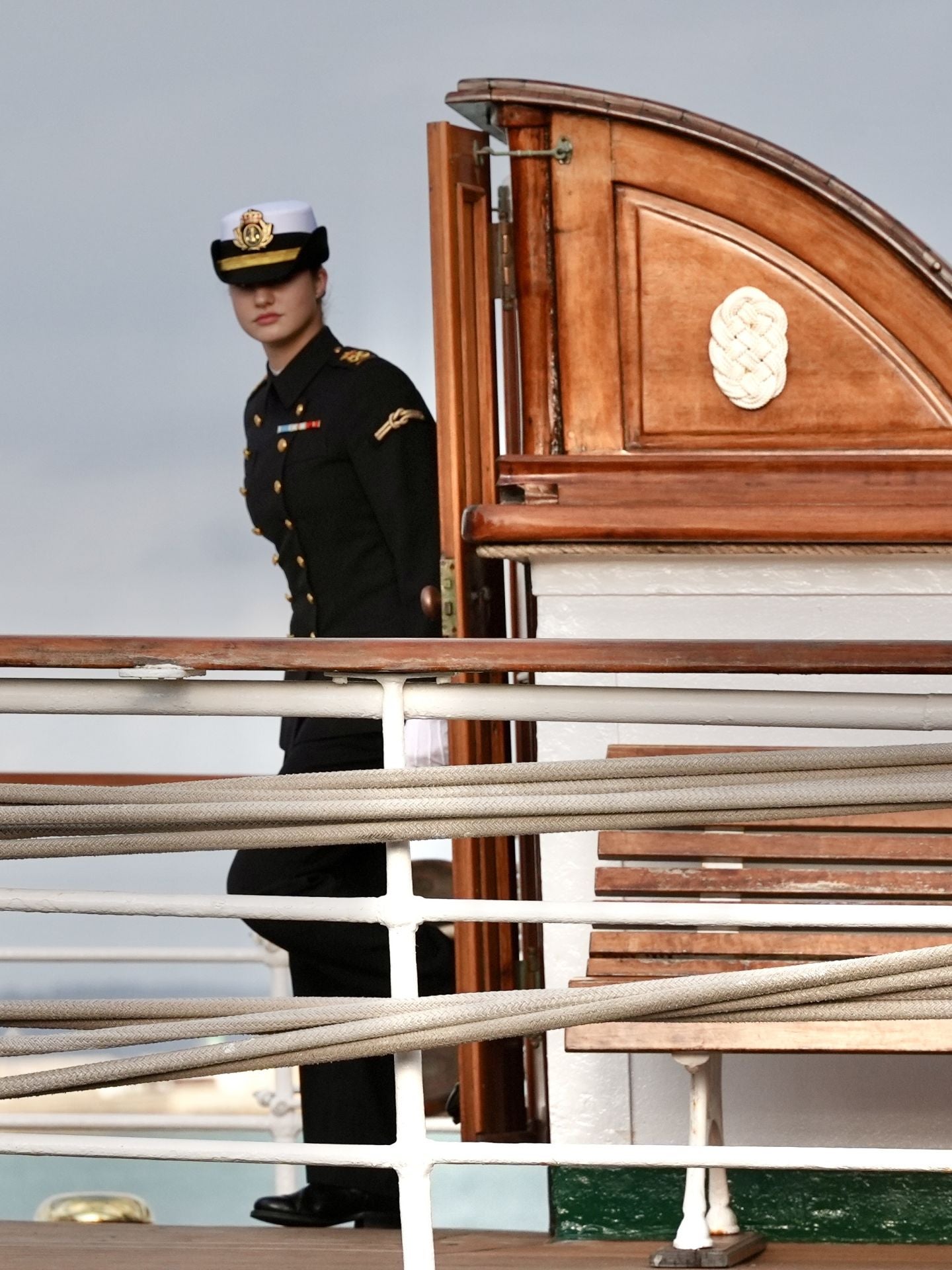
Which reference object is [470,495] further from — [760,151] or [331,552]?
[760,151]

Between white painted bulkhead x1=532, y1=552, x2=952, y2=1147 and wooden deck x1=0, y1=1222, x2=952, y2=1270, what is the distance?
20 cm

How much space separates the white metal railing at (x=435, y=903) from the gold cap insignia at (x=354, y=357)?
152 centimetres

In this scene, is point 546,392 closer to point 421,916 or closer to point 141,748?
point 421,916

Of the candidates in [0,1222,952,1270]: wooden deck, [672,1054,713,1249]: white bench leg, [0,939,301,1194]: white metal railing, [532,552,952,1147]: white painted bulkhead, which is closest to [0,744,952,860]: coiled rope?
[672,1054,713,1249]: white bench leg

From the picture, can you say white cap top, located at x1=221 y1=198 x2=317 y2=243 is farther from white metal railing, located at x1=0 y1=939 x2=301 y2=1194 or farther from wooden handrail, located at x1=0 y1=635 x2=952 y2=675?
wooden handrail, located at x1=0 y1=635 x2=952 y2=675

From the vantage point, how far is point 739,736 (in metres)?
3.08

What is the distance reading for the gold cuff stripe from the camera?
138 inches

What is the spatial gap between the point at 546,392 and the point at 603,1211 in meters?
1.20

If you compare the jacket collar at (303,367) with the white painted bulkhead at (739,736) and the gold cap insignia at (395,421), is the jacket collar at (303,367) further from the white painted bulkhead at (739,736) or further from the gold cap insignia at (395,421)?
the white painted bulkhead at (739,736)

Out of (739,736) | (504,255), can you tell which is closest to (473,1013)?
(739,736)

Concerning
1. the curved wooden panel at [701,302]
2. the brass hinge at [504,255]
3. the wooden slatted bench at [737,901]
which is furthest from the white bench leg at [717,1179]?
the brass hinge at [504,255]

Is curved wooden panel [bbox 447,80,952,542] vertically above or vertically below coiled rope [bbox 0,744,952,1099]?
above

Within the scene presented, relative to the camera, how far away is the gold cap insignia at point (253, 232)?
353 cm

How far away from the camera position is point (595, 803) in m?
2.01
